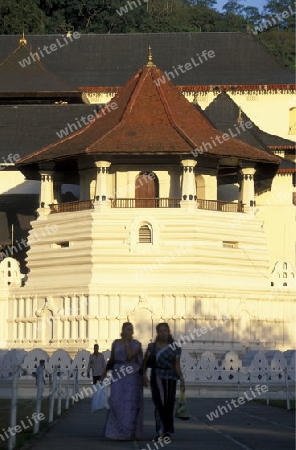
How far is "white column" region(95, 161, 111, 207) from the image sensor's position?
56062 mm

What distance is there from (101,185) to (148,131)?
109 inches

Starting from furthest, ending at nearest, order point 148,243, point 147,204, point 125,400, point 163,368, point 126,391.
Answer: point 147,204, point 148,243, point 163,368, point 126,391, point 125,400

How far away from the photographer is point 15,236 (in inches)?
2596

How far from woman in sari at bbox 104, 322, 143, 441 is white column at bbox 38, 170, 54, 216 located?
3500 centimetres

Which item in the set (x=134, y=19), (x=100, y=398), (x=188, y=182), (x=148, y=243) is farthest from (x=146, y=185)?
(x=134, y=19)

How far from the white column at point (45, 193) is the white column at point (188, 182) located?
18.2 feet

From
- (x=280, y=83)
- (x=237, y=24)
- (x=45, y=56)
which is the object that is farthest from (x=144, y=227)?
(x=237, y=24)

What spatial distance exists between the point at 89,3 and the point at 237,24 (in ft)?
68.2

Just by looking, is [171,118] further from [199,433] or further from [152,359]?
[152,359]

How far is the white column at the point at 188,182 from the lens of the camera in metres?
55.7

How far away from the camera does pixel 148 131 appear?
187 feet

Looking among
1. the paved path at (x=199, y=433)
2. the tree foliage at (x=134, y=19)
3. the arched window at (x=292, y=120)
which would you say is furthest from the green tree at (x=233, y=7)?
the paved path at (x=199, y=433)

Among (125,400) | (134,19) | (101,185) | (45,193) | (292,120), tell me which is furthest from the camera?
(134,19)

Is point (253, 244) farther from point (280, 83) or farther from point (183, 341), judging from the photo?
point (280, 83)
